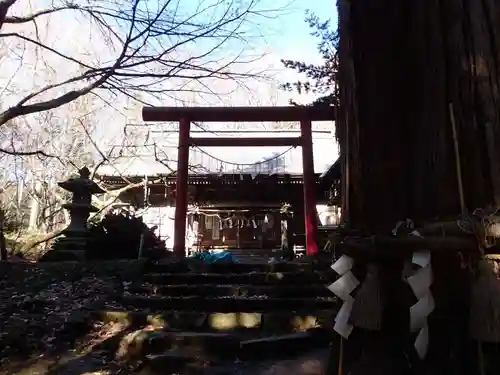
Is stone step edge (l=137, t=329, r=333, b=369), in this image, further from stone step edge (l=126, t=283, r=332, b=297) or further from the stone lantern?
the stone lantern

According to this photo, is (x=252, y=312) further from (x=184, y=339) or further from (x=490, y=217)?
(x=490, y=217)

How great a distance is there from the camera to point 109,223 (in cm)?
857

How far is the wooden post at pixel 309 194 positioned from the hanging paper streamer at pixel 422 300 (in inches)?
309

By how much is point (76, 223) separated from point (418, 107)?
24.6ft

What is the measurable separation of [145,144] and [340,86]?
11.6m

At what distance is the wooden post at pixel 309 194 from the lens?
360 inches

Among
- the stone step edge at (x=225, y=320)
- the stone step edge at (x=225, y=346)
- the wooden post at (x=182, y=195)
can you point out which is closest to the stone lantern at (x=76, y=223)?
the wooden post at (x=182, y=195)

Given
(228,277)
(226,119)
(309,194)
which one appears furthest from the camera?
(309,194)

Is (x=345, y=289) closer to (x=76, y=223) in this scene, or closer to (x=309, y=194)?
(x=76, y=223)

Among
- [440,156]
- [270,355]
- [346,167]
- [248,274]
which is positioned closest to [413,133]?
[440,156]

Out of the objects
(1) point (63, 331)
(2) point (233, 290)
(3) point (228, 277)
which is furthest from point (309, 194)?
(1) point (63, 331)

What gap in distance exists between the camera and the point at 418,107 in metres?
1.57

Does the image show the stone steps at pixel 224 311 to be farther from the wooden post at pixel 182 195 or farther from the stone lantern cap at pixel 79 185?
the stone lantern cap at pixel 79 185

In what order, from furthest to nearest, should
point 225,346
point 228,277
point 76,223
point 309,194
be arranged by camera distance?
point 309,194 → point 76,223 → point 228,277 → point 225,346
